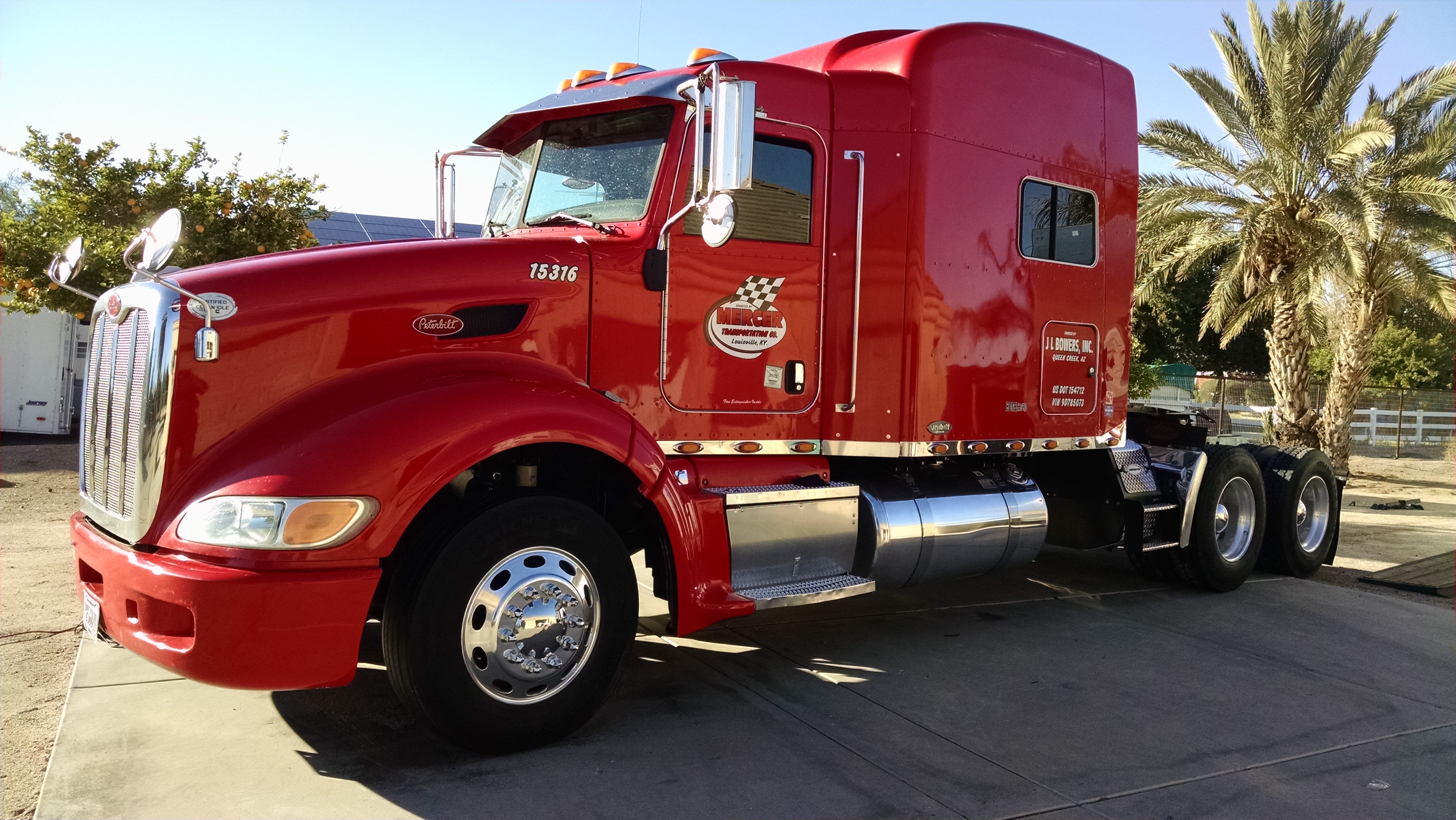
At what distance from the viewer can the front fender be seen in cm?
365

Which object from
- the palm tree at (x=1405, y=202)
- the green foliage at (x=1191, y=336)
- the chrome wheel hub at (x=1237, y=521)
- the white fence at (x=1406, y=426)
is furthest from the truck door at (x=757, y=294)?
the green foliage at (x=1191, y=336)

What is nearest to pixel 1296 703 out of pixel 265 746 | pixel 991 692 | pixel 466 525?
pixel 991 692

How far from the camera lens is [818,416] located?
5461mm

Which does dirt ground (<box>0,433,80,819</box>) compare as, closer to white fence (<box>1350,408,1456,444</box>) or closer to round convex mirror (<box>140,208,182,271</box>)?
round convex mirror (<box>140,208,182,271</box>)

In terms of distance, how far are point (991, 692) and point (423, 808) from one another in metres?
2.79

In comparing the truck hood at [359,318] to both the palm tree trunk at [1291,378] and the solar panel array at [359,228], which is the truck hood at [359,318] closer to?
the solar panel array at [359,228]

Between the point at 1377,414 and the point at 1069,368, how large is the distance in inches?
849

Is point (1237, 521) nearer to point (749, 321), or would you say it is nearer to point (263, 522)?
point (749, 321)

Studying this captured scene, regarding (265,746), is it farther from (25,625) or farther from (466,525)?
(25,625)

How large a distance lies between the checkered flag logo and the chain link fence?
1839cm

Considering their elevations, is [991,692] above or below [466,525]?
below

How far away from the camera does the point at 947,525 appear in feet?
19.2

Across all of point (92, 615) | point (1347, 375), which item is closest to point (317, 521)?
point (92, 615)

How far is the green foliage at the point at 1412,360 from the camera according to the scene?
105 feet
